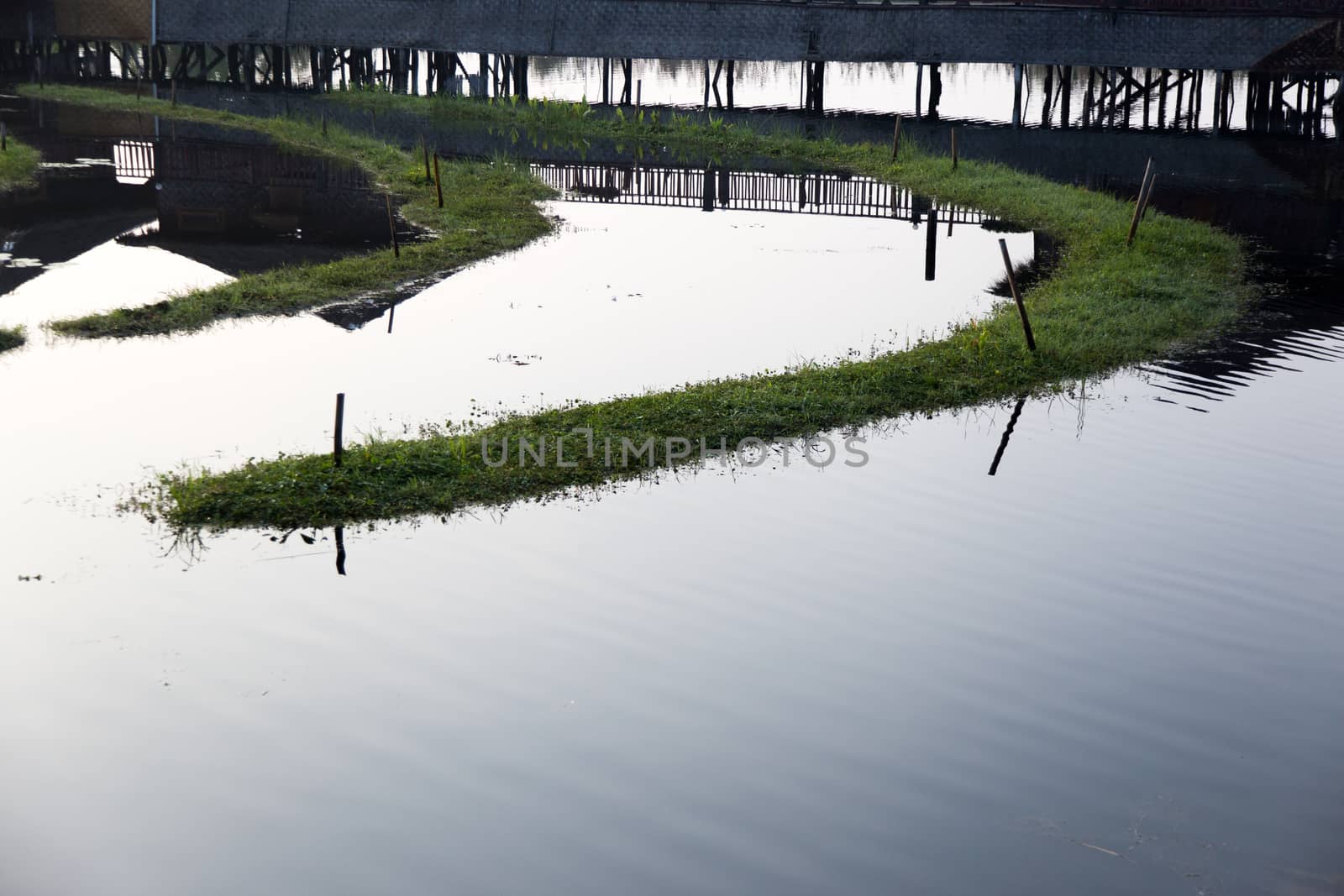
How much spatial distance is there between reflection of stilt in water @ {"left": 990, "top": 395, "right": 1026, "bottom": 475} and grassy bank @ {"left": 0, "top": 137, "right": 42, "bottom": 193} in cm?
1879

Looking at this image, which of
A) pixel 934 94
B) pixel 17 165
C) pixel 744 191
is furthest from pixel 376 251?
pixel 934 94

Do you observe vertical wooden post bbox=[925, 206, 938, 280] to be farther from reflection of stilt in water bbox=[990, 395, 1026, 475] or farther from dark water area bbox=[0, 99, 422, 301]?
dark water area bbox=[0, 99, 422, 301]

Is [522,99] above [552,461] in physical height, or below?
above

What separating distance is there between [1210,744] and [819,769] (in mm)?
2167

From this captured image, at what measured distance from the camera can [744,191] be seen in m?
24.8

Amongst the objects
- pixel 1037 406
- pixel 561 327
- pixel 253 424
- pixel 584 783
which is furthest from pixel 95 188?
pixel 584 783

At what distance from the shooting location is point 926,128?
3453 cm

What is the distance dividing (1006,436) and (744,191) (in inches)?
563

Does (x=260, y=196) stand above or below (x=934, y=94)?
below

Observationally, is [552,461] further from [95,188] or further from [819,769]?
[95,188]

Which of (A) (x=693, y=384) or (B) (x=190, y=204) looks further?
(B) (x=190, y=204)

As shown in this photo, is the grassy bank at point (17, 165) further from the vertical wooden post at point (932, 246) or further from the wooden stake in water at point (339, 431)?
the wooden stake in water at point (339, 431)

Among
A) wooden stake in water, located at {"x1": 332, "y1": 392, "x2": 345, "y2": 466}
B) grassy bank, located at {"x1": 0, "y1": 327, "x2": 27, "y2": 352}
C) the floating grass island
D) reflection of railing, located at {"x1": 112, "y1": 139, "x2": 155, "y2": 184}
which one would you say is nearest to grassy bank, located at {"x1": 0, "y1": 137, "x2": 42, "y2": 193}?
reflection of railing, located at {"x1": 112, "y1": 139, "x2": 155, "y2": 184}

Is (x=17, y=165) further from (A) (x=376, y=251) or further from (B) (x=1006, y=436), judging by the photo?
(B) (x=1006, y=436)
